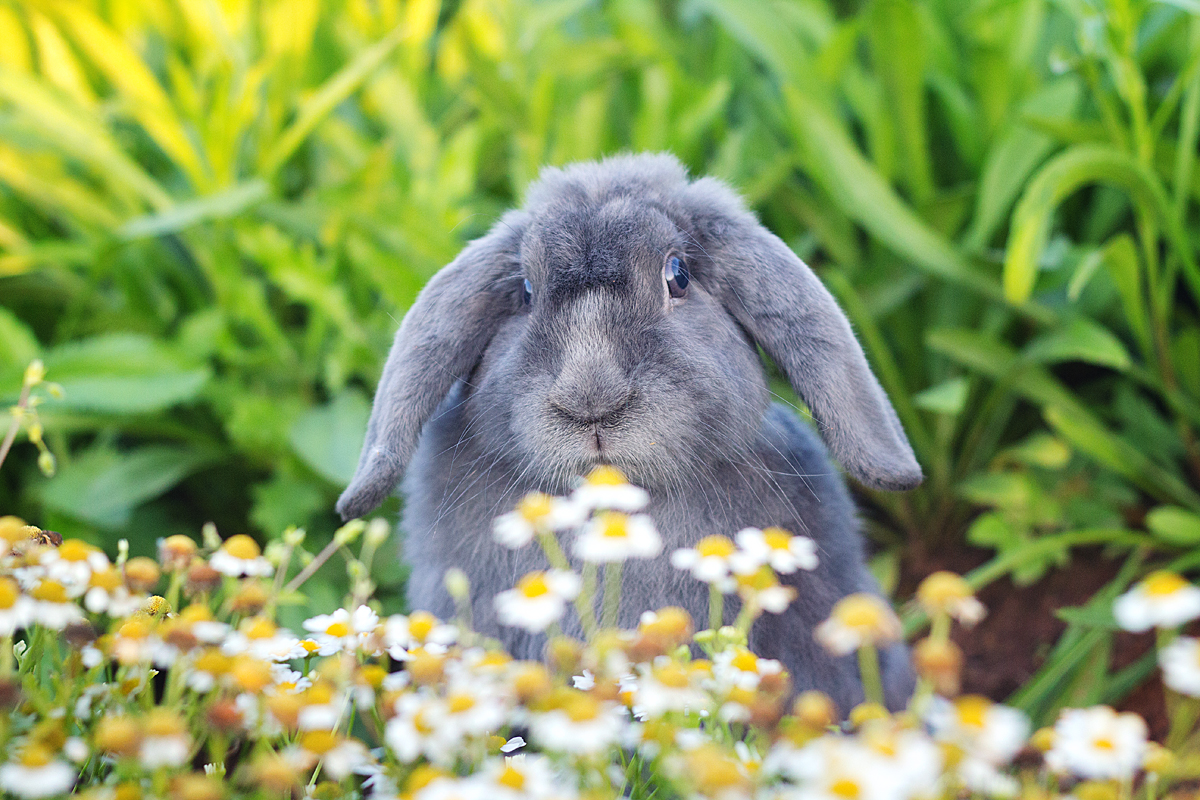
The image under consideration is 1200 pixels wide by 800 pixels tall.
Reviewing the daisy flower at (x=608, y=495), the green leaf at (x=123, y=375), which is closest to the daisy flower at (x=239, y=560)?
the daisy flower at (x=608, y=495)

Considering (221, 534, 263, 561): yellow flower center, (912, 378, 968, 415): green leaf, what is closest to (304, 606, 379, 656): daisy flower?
(221, 534, 263, 561): yellow flower center

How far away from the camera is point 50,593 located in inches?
41.6

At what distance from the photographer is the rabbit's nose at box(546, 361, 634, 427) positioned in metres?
1.62

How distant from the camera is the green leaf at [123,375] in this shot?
2.63 meters

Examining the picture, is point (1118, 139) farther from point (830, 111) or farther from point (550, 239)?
point (550, 239)

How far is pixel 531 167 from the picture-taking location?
3102 millimetres

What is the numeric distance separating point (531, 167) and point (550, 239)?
4.65 ft

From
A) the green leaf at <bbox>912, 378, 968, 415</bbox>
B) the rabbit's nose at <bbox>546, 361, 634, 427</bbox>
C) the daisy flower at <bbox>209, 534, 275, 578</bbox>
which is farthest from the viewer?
the green leaf at <bbox>912, 378, 968, 415</bbox>

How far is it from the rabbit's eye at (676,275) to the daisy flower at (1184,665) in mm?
1050

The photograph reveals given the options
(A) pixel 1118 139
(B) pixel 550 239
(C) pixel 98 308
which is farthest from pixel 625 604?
(C) pixel 98 308

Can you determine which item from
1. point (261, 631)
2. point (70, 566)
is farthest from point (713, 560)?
point (70, 566)

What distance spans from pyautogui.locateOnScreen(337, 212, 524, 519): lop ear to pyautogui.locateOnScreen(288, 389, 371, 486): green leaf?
74 centimetres

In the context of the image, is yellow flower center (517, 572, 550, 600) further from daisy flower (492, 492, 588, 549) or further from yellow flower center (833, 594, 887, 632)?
yellow flower center (833, 594, 887, 632)

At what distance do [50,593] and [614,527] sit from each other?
23.1 inches
